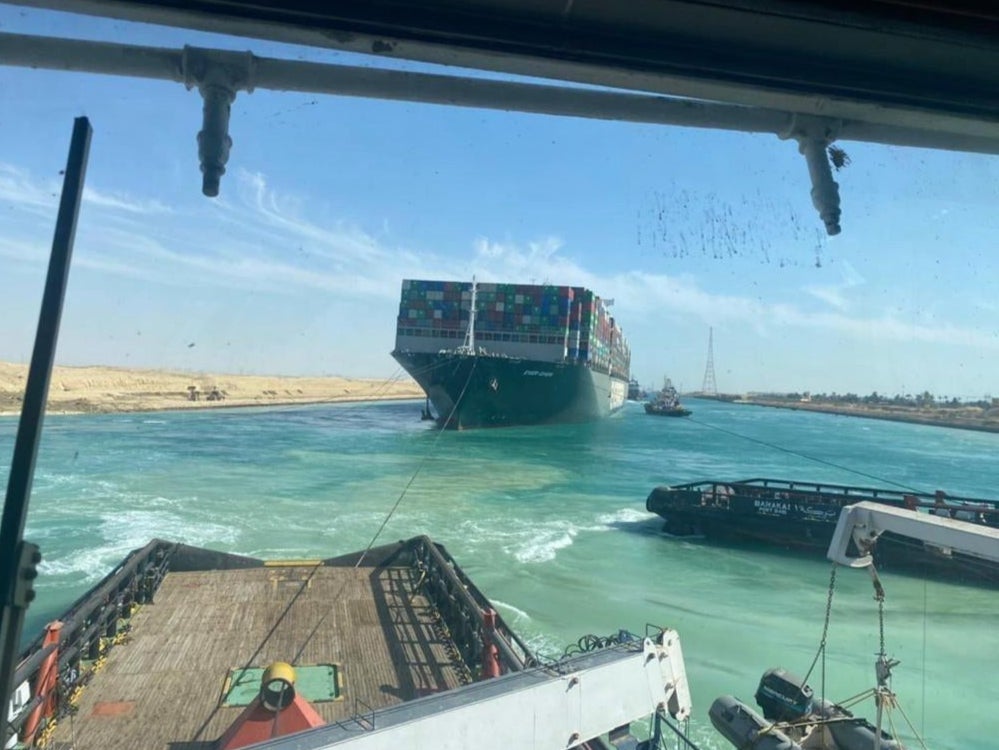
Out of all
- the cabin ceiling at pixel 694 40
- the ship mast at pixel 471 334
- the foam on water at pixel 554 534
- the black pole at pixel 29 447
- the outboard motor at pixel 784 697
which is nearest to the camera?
the black pole at pixel 29 447

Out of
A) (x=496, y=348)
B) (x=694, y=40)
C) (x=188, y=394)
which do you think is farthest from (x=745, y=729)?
(x=188, y=394)

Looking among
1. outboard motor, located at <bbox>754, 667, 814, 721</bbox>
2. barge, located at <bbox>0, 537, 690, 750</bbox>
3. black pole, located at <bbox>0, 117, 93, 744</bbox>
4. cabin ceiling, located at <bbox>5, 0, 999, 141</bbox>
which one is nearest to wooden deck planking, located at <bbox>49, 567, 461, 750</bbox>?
barge, located at <bbox>0, 537, 690, 750</bbox>

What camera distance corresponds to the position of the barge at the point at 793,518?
53.4 ft

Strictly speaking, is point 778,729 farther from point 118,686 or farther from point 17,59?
point 17,59

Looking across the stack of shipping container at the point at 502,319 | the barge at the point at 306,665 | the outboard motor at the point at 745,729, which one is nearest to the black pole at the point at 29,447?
the barge at the point at 306,665

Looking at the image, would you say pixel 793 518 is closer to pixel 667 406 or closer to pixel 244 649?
pixel 244 649

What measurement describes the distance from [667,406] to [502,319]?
32673 millimetres

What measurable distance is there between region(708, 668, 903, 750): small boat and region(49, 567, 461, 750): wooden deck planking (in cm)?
265

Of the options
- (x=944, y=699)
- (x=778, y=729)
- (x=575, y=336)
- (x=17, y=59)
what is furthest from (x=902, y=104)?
(x=575, y=336)

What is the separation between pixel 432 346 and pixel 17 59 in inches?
1708

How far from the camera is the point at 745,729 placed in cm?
639

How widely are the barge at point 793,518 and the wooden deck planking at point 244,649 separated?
37.3 feet

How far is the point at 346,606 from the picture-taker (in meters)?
8.59

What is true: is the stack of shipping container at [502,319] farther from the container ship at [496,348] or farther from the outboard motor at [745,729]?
the outboard motor at [745,729]
